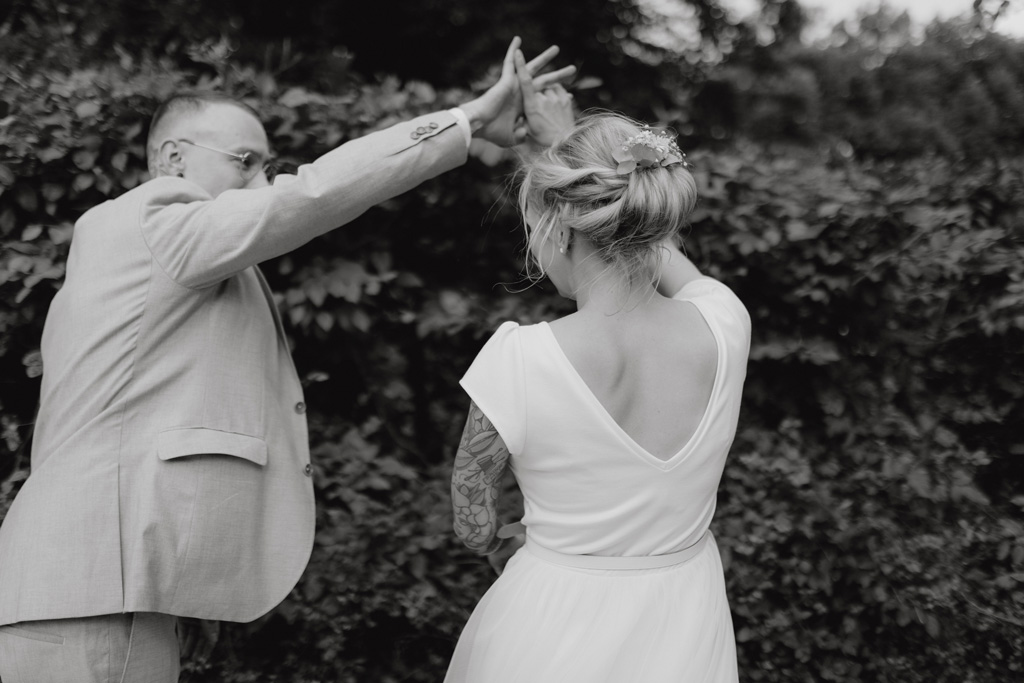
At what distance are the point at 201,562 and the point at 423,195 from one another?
1.86 m

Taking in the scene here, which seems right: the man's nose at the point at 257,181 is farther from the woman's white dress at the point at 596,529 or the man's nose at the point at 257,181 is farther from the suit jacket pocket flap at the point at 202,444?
the woman's white dress at the point at 596,529

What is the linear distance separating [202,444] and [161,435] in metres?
0.11

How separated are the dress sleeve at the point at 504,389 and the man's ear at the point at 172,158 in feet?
3.99

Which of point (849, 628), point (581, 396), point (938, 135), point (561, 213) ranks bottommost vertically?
point (849, 628)

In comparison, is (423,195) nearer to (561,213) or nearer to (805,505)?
(561,213)

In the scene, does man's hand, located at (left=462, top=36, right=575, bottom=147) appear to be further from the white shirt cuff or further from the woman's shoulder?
the woman's shoulder

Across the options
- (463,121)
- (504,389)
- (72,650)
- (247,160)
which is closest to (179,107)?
(247,160)

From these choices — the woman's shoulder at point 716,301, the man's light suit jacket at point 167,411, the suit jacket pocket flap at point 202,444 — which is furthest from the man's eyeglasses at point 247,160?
the woman's shoulder at point 716,301

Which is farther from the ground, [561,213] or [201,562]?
[561,213]

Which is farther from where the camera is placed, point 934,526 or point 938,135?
point 938,135

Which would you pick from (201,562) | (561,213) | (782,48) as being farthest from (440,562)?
(782,48)

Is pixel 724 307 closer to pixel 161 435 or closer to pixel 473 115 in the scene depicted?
pixel 473 115

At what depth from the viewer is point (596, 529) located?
6.45 feet

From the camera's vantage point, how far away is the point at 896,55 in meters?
11.5
